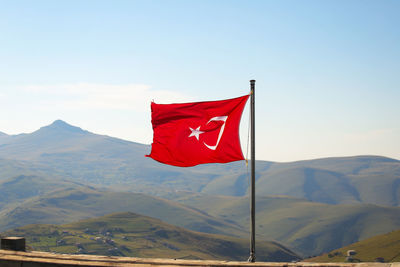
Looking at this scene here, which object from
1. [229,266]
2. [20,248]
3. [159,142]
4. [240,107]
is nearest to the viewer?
[229,266]

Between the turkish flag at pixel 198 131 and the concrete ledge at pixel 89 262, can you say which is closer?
the concrete ledge at pixel 89 262

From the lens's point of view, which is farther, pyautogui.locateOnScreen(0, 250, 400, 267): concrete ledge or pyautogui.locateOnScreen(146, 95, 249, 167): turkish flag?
pyautogui.locateOnScreen(146, 95, 249, 167): turkish flag

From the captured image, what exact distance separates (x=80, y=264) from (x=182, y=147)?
372 inches

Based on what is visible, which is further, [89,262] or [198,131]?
[198,131]

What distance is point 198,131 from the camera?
22047 millimetres

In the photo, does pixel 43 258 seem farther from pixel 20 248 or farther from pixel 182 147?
pixel 182 147

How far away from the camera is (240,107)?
2109 centimetres

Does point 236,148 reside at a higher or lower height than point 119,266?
higher

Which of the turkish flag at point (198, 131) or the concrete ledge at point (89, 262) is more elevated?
the turkish flag at point (198, 131)

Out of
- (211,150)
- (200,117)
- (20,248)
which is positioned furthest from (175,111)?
(20,248)

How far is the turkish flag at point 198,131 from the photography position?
842 inches

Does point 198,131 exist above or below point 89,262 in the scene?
above

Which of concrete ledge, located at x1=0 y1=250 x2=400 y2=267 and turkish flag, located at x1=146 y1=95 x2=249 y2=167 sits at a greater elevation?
turkish flag, located at x1=146 y1=95 x2=249 y2=167

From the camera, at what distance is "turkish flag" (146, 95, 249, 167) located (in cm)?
2138
